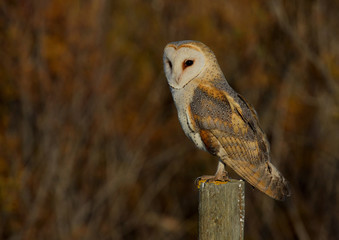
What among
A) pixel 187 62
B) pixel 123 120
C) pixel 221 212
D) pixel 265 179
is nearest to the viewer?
pixel 221 212

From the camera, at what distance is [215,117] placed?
323cm

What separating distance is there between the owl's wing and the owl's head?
4.1 inches

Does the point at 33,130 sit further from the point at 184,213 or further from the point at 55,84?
the point at 184,213

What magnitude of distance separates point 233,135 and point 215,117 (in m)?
0.17

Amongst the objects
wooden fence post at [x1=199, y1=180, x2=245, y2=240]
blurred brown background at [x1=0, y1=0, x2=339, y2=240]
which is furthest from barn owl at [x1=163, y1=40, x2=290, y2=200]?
blurred brown background at [x1=0, y1=0, x2=339, y2=240]

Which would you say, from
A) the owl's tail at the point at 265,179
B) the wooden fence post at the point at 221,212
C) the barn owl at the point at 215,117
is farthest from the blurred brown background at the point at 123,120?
the wooden fence post at the point at 221,212

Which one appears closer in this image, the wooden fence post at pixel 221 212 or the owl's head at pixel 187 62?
the wooden fence post at pixel 221 212

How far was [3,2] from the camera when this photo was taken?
8.30 metres

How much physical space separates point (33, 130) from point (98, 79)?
1.40 m

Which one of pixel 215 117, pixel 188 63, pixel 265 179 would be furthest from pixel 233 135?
pixel 188 63

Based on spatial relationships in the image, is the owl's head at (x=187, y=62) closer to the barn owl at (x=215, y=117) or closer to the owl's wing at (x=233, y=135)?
the barn owl at (x=215, y=117)

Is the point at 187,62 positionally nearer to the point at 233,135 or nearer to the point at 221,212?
the point at 233,135

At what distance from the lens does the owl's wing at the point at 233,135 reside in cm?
318

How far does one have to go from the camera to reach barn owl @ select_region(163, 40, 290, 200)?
3.20 metres
